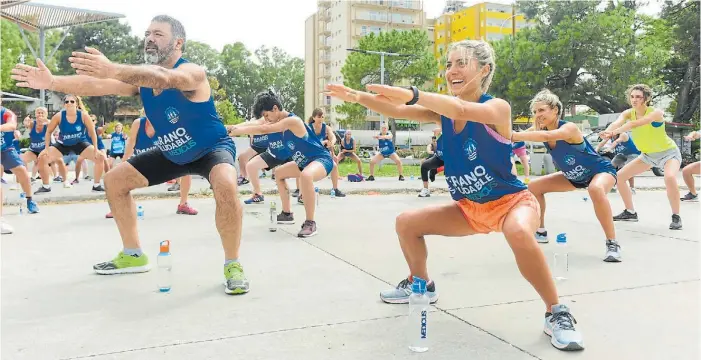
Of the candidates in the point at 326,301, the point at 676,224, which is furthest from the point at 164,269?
the point at 676,224

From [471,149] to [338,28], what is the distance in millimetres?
80847

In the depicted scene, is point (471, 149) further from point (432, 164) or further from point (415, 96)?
point (432, 164)

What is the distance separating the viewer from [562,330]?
3035mm

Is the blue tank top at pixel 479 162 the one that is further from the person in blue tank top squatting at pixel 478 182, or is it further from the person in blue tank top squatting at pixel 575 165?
the person in blue tank top squatting at pixel 575 165

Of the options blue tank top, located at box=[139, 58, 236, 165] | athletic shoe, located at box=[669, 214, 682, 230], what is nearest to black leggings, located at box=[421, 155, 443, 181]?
athletic shoe, located at box=[669, 214, 682, 230]

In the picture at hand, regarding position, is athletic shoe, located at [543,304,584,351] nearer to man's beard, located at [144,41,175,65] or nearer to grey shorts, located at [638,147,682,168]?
man's beard, located at [144,41,175,65]

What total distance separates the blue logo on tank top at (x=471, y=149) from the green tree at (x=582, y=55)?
116ft

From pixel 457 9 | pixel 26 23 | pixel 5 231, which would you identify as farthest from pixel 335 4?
pixel 5 231

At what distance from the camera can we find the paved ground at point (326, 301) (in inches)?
119

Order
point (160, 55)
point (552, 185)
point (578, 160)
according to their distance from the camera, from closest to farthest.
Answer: point (160, 55)
point (578, 160)
point (552, 185)

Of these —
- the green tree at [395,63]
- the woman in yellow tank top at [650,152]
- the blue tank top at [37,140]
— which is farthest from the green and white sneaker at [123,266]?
the green tree at [395,63]

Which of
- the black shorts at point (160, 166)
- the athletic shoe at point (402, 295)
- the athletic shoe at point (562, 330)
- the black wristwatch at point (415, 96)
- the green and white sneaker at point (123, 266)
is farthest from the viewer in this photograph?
the green and white sneaker at point (123, 266)

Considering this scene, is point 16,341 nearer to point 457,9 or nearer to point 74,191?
point 74,191

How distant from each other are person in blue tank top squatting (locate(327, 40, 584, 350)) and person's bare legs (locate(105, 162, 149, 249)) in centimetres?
228
